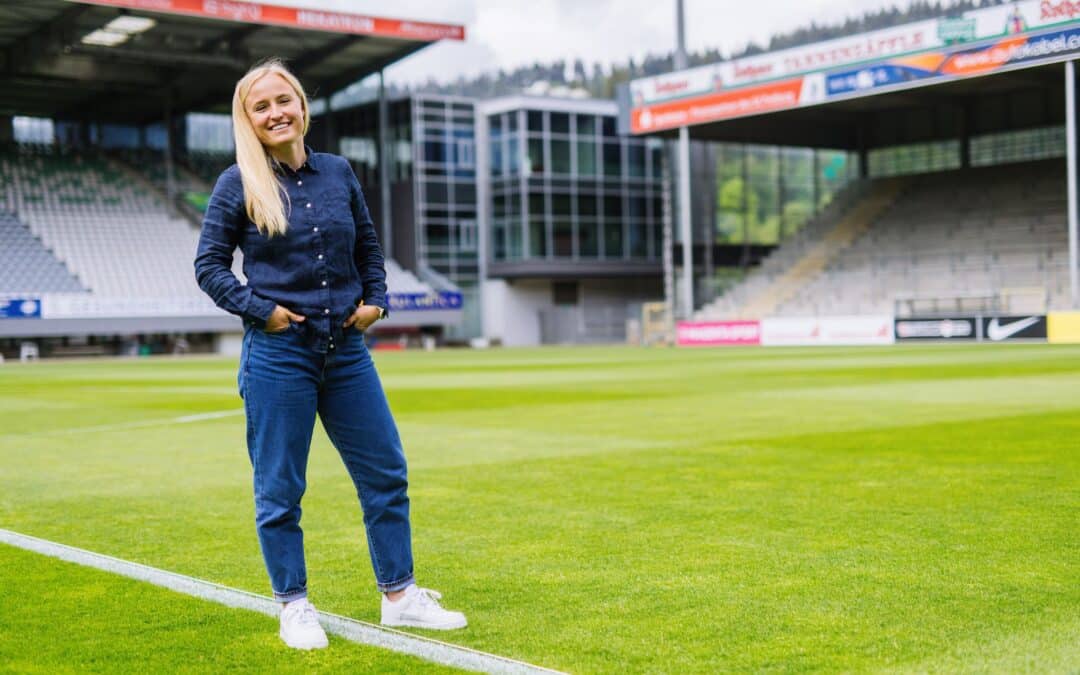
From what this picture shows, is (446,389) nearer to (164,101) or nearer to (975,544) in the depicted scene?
(975,544)

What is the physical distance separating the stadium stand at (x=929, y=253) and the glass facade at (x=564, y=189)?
31.9 feet

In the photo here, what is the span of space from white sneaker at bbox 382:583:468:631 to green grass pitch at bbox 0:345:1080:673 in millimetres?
91

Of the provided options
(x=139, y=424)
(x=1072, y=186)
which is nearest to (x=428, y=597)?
(x=139, y=424)

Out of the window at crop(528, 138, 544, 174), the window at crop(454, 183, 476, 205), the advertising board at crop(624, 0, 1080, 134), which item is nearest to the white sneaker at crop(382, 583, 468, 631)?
the advertising board at crop(624, 0, 1080, 134)

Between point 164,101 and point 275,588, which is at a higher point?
point 164,101

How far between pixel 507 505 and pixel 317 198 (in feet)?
12.6

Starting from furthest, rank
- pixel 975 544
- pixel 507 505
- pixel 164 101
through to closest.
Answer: pixel 164 101
pixel 507 505
pixel 975 544

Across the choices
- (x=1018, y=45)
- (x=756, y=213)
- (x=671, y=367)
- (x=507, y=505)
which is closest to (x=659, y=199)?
(x=756, y=213)

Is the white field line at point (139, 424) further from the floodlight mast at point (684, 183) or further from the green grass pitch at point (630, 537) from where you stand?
the floodlight mast at point (684, 183)

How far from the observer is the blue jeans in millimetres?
4879

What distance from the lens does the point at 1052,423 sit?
12.9m

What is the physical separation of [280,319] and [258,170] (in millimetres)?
559

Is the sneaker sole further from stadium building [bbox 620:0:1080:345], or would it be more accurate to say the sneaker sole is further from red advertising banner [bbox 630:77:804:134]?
red advertising banner [bbox 630:77:804:134]

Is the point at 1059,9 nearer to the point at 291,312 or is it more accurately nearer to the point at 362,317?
the point at 362,317
